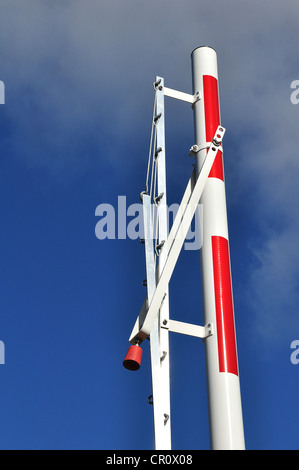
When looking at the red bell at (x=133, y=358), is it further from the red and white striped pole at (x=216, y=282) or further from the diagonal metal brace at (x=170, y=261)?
the red and white striped pole at (x=216, y=282)

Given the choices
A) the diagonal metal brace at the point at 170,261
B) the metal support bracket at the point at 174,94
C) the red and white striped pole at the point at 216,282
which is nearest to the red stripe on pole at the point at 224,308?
the red and white striped pole at the point at 216,282

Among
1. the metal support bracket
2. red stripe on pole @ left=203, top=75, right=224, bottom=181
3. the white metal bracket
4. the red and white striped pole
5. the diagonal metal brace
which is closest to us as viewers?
the red and white striped pole

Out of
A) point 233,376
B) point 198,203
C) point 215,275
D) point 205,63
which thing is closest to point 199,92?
point 205,63

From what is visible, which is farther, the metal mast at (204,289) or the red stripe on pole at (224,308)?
the red stripe on pole at (224,308)

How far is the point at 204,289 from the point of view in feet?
26.5

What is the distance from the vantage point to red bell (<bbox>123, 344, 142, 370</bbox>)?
7.21 metres

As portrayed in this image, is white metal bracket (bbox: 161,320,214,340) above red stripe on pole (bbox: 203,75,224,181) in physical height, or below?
below

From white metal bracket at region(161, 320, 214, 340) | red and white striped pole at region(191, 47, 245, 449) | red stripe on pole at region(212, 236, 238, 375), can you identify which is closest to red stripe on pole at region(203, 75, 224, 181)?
red and white striped pole at region(191, 47, 245, 449)

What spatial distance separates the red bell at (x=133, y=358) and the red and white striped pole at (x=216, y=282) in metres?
0.78

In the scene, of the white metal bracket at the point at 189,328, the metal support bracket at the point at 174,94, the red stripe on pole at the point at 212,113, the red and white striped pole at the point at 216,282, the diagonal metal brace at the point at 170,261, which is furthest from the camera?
the metal support bracket at the point at 174,94

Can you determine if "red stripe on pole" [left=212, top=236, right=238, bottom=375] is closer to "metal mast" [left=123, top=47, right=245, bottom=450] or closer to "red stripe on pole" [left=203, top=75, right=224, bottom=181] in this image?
"metal mast" [left=123, top=47, right=245, bottom=450]

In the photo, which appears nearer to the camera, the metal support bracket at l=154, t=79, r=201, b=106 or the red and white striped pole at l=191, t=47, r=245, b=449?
the red and white striped pole at l=191, t=47, r=245, b=449

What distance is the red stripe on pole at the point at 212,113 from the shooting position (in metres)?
8.88
